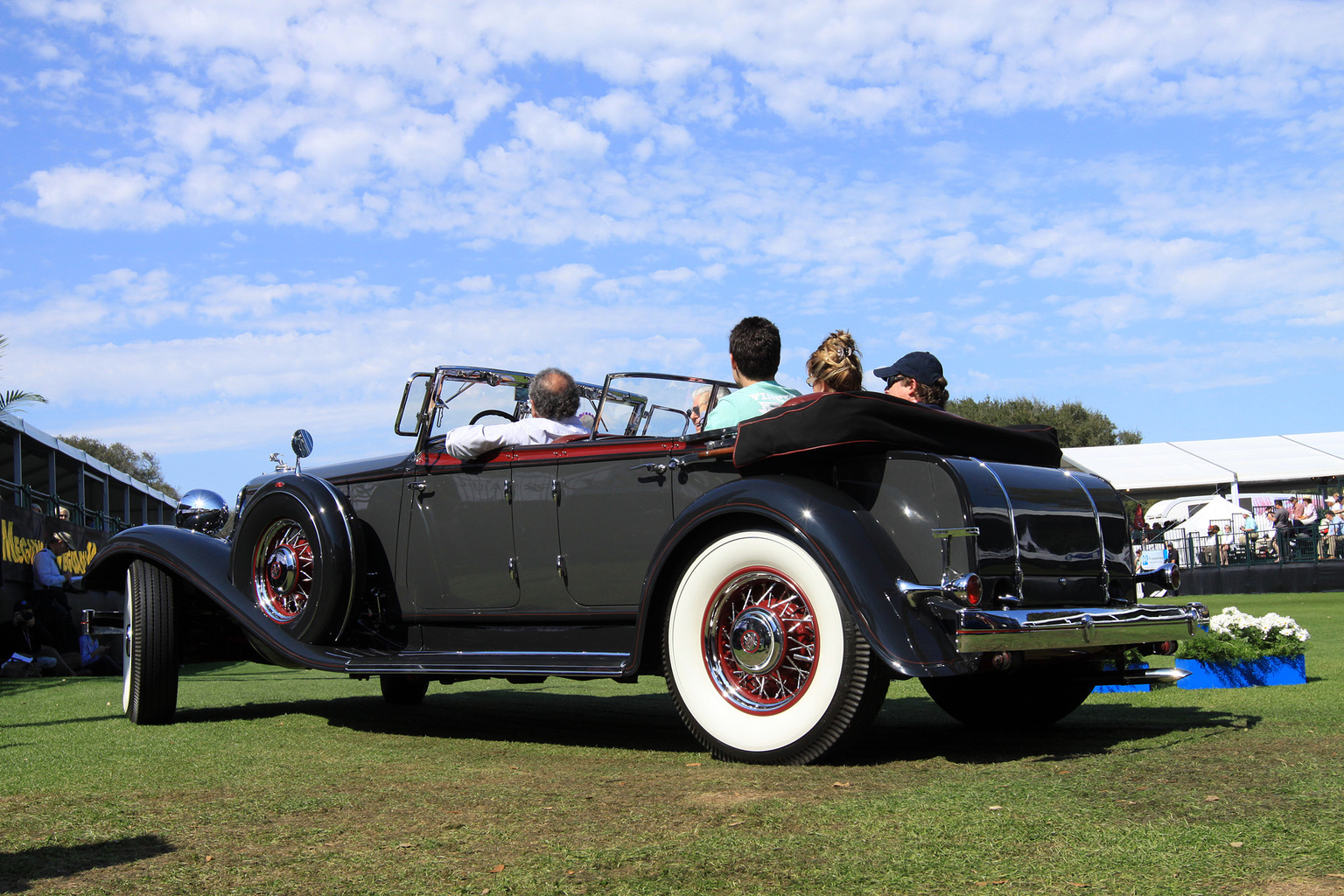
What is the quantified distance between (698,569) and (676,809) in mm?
1120

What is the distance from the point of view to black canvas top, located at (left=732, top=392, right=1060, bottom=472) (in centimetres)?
366

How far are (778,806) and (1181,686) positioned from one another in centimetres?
422

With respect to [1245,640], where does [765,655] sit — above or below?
above

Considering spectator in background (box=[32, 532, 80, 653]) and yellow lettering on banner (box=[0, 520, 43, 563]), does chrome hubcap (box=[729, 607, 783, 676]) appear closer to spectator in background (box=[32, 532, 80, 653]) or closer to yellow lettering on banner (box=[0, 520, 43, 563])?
spectator in background (box=[32, 532, 80, 653])

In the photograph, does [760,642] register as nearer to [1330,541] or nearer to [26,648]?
[26,648]

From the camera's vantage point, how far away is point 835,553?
3.51 m

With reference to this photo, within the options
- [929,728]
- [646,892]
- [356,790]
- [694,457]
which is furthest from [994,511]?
[356,790]

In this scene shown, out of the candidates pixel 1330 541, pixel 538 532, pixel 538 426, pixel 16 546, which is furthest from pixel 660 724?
pixel 1330 541

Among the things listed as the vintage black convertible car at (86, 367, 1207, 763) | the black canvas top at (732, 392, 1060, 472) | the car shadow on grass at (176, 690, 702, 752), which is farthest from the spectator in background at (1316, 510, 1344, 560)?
the black canvas top at (732, 392, 1060, 472)

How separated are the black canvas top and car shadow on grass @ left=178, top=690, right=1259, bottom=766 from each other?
3.39 feet

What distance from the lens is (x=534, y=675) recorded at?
4277 millimetres

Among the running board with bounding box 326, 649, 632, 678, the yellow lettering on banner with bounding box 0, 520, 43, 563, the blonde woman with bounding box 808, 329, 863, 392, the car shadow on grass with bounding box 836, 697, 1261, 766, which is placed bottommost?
the car shadow on grass with bounding box 836, 697, 1261, 766

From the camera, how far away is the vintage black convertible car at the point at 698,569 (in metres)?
3.54

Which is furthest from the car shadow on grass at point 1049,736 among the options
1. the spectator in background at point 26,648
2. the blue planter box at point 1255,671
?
the spectator in background at point 26,648
